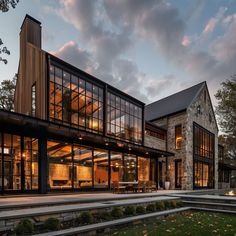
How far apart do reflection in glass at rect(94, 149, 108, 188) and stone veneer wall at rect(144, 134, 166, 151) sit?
7353 millimetres

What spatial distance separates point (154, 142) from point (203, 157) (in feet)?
19.7

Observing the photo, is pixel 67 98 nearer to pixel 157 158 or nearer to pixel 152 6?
pixel 152 6

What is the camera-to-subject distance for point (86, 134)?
1410 centimetres

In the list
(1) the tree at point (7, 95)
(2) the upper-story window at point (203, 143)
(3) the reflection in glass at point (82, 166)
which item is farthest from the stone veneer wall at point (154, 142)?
(1) the tree at point (7, 95)

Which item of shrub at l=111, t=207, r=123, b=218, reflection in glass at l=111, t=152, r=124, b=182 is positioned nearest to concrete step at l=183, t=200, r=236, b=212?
shrub at l=111, t=207, r=123, b=218

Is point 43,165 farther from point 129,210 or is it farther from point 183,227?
point 183,227

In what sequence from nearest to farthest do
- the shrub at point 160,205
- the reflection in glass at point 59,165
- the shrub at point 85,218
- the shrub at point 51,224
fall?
1. the shrub at point 51,224
2. the shrub at point 85,218
3. the shrub at point 160,205
4. the reflection in glass at point 59,165

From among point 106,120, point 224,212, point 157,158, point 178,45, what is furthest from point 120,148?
point 178,45

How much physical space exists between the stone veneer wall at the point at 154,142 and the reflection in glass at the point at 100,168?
735 centimetres

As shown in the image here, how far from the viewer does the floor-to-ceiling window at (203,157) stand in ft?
85.7

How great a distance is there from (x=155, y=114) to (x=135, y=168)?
949 cm

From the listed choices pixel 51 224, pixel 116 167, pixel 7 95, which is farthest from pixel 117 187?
pixel 7 95

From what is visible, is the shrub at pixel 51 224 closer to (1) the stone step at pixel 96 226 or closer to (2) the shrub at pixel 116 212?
Answer: (1) the stone step at pixel 96 226

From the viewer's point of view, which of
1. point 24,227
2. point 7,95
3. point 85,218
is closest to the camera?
point 24,227
